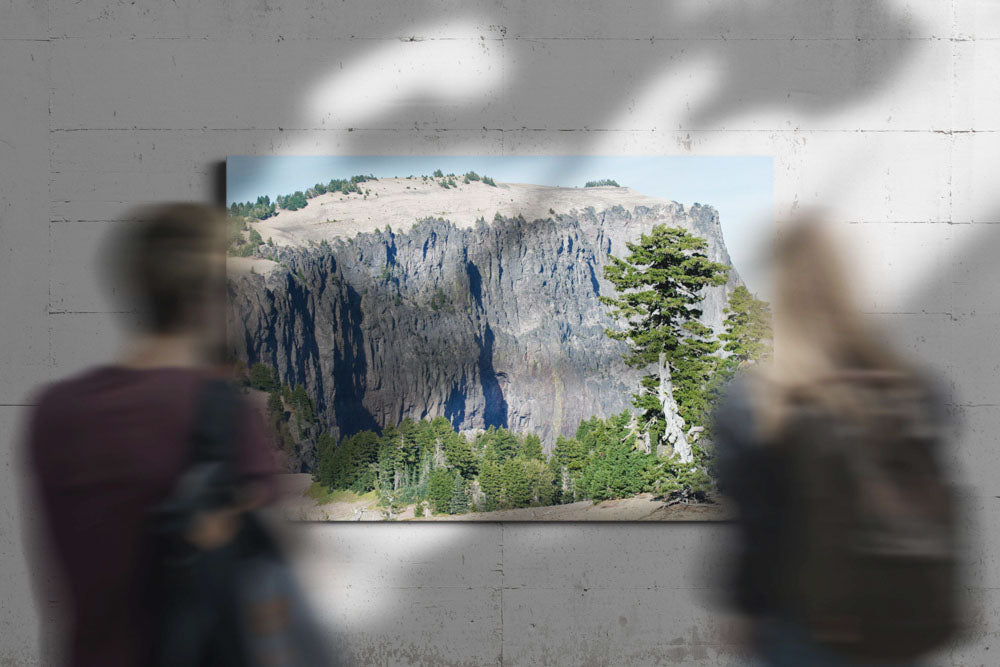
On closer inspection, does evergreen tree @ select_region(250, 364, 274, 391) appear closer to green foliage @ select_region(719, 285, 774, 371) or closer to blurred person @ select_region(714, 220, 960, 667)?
green foliage @ select_region(719, 285, 774, 371)

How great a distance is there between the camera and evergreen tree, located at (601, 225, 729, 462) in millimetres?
3793

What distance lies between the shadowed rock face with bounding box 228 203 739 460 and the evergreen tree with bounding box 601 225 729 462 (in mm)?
50

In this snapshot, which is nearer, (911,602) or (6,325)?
(911,602)

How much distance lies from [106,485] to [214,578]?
22 centimetres

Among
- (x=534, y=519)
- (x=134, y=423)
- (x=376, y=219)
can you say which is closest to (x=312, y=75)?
(x=376, y=219)

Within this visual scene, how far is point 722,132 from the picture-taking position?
3.79 meters

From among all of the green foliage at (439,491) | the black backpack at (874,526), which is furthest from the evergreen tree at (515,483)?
the black backpack at (874,526)

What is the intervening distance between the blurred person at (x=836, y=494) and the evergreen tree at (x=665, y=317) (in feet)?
7.55

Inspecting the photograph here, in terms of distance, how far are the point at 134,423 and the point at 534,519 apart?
8.65 ft

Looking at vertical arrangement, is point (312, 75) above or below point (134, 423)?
above

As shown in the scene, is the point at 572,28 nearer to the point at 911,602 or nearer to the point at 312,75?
the point at 312,75

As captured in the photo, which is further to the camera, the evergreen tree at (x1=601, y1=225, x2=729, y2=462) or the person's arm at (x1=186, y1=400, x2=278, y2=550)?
the evergreen tree at (x1=601, y1=225, x2=729, y2=462)

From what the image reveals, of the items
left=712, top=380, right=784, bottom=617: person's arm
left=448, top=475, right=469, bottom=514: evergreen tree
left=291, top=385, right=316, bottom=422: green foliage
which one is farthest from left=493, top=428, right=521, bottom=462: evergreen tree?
left=712, top=380, right=784, bottom=617: person's arm

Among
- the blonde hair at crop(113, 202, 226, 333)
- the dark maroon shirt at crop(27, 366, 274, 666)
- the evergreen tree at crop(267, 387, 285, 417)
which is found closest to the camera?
the dark maroon shirt at crop(27, 366, 274, 666)
